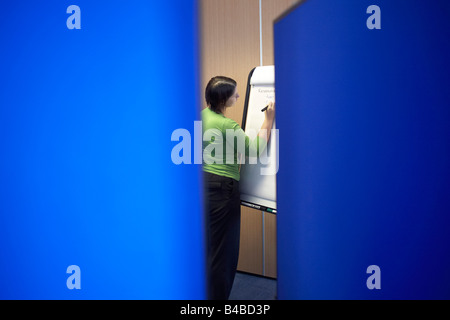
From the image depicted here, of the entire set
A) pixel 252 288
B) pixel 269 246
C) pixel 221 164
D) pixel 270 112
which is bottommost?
pixel 252 288

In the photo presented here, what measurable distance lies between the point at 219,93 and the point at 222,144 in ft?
0.80

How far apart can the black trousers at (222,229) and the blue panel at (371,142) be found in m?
0.80

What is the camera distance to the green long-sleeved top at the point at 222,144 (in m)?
1.59

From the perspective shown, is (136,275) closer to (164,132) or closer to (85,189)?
(85,189)

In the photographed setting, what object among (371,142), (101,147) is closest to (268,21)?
(371,142)

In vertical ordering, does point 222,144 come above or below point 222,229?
above

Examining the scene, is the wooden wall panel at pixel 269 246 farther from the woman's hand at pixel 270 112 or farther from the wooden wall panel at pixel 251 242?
the woman's hand at pixel 270 112

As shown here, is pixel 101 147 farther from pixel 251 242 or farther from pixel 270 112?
pixel 251 242

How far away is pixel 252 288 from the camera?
2.12m

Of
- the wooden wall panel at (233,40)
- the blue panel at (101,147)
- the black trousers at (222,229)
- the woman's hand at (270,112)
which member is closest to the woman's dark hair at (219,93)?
the woman's hand at (270,112)

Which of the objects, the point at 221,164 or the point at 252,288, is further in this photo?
the point at 252,288

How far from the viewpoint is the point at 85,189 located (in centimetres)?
75
